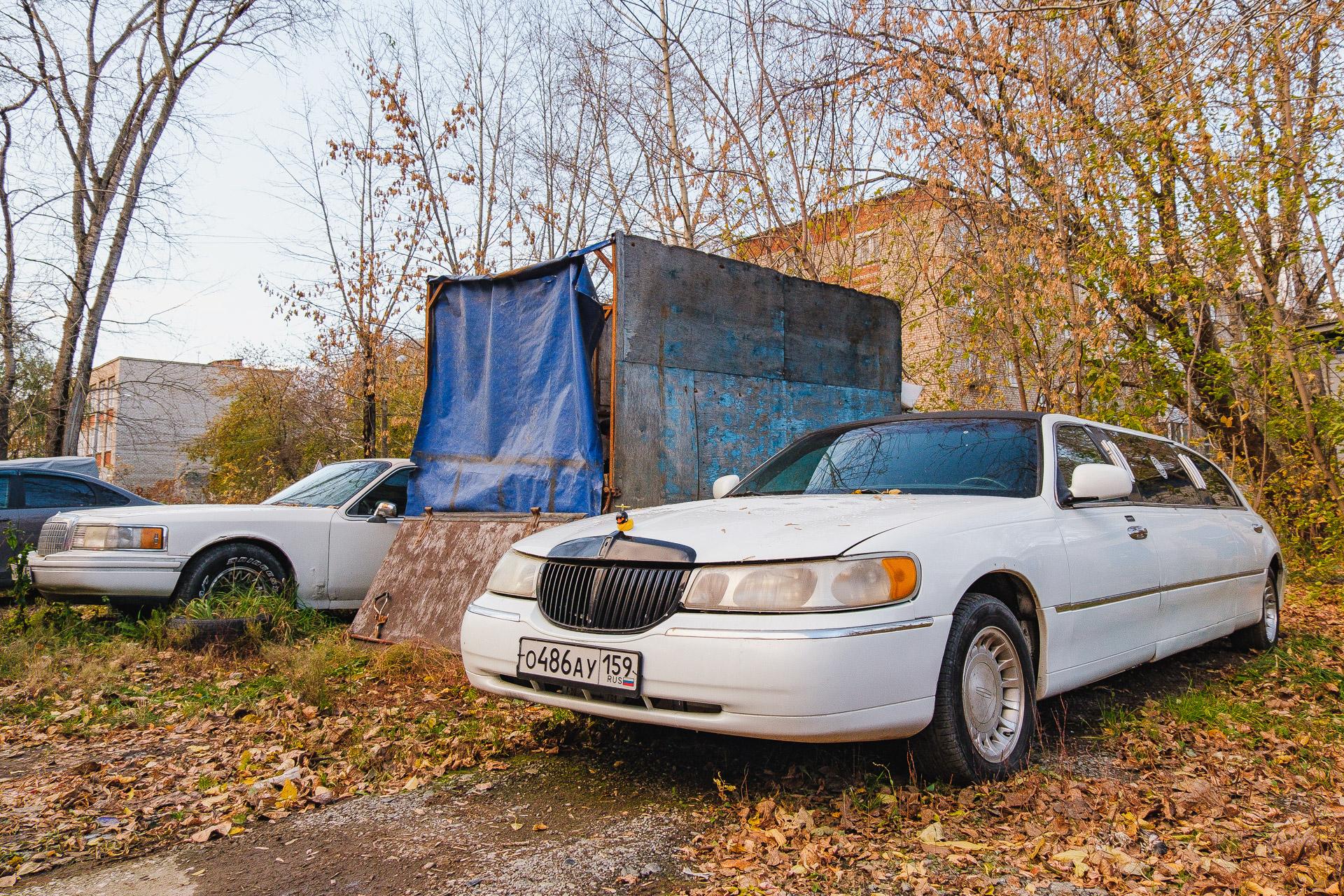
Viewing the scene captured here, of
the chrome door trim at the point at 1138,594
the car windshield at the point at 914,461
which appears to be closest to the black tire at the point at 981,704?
the chrome door trim at the point at 1138,594

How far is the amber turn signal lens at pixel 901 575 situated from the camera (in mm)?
2996

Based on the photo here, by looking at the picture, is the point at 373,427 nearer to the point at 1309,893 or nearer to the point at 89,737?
the point at 89,737

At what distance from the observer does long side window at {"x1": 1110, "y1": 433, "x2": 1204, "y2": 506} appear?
4922 mm

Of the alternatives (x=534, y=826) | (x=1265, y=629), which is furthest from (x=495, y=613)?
(x=1265, y=629)

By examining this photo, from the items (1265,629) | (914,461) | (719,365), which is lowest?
(1265,629)

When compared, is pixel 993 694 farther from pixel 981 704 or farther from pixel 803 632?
pixel 803 632

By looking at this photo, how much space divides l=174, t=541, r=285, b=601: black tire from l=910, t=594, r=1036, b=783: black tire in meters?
5.33

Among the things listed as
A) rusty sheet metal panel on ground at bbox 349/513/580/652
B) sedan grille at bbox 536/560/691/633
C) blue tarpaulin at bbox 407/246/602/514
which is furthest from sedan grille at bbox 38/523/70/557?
sedan grille at bbox 536/560/691/633

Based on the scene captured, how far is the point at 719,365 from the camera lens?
22.3 feet

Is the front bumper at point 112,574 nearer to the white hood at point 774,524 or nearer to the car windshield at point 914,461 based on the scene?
the white hood at point 774,524

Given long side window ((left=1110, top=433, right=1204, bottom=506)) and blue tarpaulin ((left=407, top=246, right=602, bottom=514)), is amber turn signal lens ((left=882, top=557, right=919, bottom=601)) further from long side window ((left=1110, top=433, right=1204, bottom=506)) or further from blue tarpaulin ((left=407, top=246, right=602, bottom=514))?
blue tarpaulin ((left=407, top=246, right=602, bottom=514))

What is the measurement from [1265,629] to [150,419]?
54.2ft

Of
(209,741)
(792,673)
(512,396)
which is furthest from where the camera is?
(512,396)

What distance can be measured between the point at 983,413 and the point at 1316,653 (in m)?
3.59
